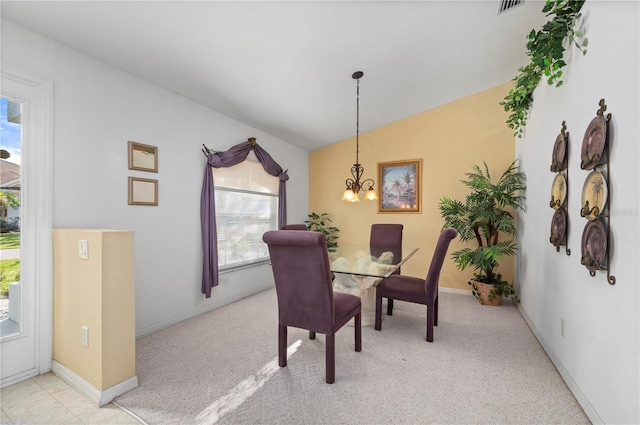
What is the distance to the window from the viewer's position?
3.56m

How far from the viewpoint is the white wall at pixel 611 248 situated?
4.23 ft

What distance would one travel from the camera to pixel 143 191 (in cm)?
262

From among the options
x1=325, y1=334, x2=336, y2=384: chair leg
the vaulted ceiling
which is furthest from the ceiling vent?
x1=325, y1=334, x2=336, y2=384: chair leg

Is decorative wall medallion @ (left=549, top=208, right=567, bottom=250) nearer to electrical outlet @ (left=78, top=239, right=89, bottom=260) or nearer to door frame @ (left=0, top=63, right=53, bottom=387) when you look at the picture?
electrical outlet @ (left=78, top=239, right=89, bottom=260)

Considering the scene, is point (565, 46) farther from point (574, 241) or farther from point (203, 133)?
point (203, 133)

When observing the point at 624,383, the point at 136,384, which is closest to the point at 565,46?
the point at 624,383

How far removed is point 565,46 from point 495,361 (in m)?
2.51

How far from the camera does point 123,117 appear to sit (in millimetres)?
2457

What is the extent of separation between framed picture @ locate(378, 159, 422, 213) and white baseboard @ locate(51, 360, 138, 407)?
12.9 ft

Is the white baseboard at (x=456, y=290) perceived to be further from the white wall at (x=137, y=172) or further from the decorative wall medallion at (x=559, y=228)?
the white wall at (x=137, y=172)

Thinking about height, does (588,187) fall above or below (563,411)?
above

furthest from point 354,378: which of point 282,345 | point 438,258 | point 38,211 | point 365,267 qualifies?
point 38,211

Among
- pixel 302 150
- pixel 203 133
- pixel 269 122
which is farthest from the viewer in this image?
pixel 302 150

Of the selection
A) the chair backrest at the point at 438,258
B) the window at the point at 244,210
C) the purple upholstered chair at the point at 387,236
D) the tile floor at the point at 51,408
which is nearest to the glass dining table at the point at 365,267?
the purple upholstered chair at the point at 387,236
